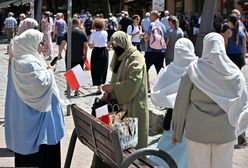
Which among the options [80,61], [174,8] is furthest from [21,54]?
[174,8]

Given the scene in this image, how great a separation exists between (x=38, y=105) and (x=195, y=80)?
154 cm

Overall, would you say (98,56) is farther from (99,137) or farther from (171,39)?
(99,137)

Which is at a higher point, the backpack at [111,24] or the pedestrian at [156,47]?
the pedestrian at [156,47]

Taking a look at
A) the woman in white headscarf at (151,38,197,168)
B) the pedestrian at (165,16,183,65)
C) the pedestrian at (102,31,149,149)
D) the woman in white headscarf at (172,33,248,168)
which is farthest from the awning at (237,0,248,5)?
the woman in white headscarf at (172,33,248,168)

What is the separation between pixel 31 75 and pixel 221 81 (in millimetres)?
1773

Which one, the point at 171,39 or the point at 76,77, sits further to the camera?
the point at 171,39

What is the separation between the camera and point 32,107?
5.24 m

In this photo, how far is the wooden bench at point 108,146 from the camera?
4.05 metres

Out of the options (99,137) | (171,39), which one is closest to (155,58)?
(171,39)

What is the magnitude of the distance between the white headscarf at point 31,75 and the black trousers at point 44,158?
1.46 feet

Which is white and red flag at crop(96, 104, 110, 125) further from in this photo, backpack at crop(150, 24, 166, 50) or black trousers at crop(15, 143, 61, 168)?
backpack at crop(150, 24, 166, 50)

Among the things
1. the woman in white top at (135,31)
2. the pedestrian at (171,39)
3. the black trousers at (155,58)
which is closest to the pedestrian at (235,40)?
the pedestrian at (171,39)

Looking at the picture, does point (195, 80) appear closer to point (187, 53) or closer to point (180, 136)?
point (180, 136)

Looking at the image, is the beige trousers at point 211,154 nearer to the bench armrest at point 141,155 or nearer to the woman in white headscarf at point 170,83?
the bench armrest at point 141,155
